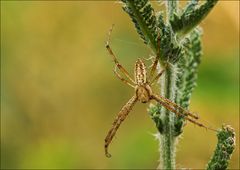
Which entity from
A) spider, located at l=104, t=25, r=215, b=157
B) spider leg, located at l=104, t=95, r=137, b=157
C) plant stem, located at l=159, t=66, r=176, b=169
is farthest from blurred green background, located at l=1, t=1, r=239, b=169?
plant stem, located at l=159, t=66, r=176, b=169

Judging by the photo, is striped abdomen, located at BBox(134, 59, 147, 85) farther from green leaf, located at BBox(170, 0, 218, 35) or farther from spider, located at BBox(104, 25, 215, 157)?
green leaf, located at BBox(170, 0, 218, 35)

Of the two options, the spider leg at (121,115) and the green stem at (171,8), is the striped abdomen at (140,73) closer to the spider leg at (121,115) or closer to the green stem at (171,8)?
the spider leg at (121,115)

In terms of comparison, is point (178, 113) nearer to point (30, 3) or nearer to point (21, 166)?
point (21, 166)

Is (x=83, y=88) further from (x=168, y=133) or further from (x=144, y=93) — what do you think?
(x=168, y=133)

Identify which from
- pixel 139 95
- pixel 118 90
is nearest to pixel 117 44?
pixel 118 90

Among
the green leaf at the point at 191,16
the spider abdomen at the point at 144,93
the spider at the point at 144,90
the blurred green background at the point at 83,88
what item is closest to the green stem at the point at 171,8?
the green leaf at the point at 191,16

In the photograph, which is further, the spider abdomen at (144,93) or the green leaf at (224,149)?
the spider abdomen at (144,93)
